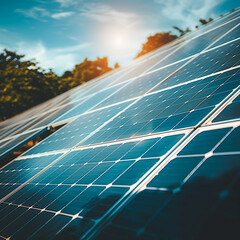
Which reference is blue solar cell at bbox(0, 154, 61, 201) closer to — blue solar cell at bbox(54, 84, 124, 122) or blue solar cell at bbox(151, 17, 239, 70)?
blue solar cell at bbox(54, 84, 124, 122)

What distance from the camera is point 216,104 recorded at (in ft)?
13.3

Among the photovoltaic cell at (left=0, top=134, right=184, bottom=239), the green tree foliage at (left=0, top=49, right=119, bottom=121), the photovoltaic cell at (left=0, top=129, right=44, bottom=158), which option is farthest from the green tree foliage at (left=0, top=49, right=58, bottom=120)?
the photovoltaic cell at (left=0, top=134, right=184, bottom=239)

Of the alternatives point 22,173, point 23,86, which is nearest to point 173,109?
point 22,173

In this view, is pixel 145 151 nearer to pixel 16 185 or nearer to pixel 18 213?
pixel 18 213

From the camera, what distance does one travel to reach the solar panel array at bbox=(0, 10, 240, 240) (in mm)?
2121

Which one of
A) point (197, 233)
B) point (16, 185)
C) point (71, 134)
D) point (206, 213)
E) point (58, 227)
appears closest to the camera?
point (197, 233)

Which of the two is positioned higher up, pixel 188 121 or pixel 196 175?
pixel 188 121

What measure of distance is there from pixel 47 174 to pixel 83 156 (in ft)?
3.82

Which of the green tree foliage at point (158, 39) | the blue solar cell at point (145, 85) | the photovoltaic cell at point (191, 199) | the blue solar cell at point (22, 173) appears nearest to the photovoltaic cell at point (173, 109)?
the photovoltaic cell at point (191, 199)

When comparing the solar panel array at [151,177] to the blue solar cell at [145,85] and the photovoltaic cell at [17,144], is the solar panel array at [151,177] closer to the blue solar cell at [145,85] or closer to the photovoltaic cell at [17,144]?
the blue solar cell at [145,85]

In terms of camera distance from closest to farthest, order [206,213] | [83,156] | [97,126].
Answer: [206,213] < [83,156] < [97,126]

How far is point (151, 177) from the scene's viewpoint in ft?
10.00

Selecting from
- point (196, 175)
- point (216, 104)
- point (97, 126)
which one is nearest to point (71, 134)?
point (97, 126)

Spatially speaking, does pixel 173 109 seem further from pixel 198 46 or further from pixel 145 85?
pixel 198 46
